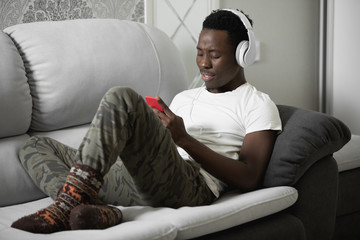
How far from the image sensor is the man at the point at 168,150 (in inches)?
48.8

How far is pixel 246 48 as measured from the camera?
5.55ft

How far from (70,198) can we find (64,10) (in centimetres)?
114

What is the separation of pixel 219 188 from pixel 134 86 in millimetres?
506

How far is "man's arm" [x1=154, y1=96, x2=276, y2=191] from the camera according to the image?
1501 millimetres

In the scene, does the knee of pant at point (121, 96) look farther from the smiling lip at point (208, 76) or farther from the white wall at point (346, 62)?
the white wall at point (346, 62)

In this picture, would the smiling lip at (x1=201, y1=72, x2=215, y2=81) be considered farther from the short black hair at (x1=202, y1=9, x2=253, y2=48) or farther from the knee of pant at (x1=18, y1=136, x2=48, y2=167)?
the knee of pant at (x1=18, y1=136, x2=48, y2=167)

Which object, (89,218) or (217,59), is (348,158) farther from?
(89,218)

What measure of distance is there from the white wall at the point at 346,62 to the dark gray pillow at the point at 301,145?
1300 millimetres

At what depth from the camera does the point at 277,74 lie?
2.96m

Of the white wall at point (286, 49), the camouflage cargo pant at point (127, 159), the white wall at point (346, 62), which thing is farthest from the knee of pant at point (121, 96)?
the white wall at point (346, 62)

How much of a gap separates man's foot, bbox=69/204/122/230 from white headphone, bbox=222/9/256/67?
2.24 feet

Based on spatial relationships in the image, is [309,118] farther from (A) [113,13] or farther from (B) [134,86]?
(A) [113,13]

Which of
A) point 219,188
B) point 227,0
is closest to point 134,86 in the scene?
point 219,188

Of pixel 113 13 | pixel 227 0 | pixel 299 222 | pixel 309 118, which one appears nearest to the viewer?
pixel 299 222
